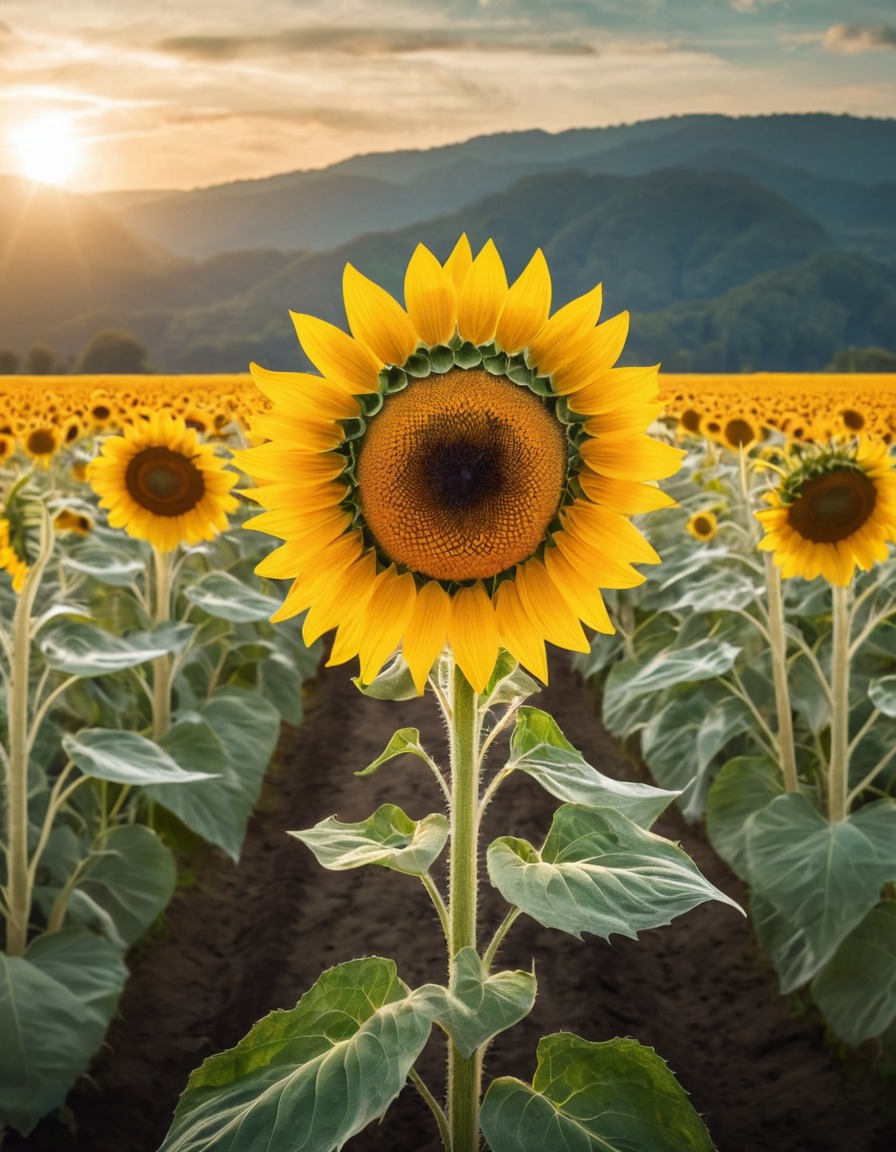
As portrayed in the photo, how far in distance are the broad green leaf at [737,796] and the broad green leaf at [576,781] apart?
241 cm

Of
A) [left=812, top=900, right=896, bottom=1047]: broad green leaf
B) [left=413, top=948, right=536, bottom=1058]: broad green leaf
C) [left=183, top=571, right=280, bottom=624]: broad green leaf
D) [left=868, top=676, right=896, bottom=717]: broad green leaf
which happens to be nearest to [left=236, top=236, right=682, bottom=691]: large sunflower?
[left=413, top=948, right=536, bottom=1058]: broad green leaf

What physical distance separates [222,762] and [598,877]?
297 centimetres

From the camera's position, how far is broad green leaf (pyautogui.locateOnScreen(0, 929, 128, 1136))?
298 cm

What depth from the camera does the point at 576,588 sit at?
6.04 feet

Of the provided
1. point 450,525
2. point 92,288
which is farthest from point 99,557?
point 92,288

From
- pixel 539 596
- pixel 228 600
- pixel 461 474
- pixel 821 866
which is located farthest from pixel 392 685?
pixel 228 600

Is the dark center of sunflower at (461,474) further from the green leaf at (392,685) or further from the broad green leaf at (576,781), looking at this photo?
the broad green leaf at (576,781)

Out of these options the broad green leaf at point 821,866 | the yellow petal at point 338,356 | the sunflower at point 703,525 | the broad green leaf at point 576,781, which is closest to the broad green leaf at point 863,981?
the broad green leaf at point 821,866

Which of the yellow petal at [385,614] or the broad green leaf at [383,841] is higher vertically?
the yellow petal at [385,614]

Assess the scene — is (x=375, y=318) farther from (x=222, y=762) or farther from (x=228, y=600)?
(x=228, y=600)

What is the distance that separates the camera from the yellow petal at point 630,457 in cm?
177

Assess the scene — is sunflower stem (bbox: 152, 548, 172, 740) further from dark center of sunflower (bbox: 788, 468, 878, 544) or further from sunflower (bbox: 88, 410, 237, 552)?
dark center of sunflower (bbox: 788, 468, 878, 544)

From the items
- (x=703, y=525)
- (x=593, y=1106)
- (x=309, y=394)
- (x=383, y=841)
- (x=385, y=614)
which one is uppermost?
(x=703, y=525)

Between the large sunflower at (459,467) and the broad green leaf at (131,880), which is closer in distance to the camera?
the large sunflower at (459,467)
